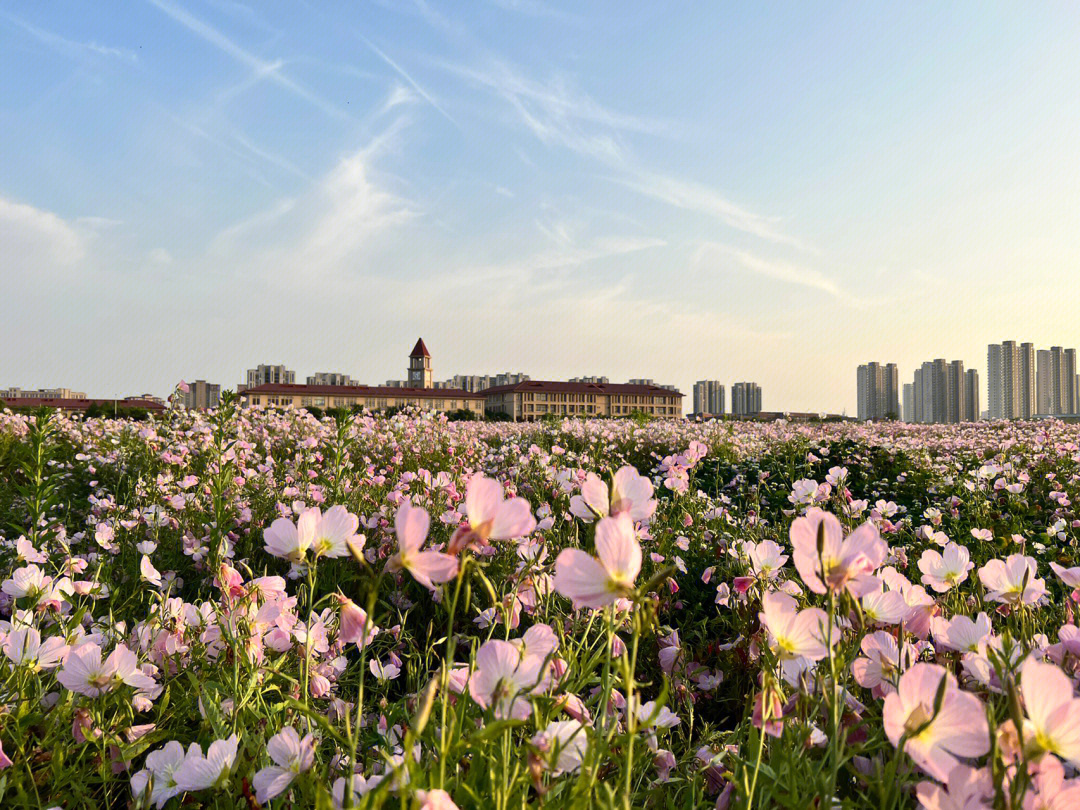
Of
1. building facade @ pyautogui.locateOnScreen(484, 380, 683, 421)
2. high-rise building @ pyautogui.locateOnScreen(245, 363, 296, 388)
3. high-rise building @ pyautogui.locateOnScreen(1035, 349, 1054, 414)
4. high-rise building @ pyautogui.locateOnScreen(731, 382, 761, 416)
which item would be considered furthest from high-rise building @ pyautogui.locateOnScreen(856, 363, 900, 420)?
high-rise building @ pyautogui.locateOnScreen(245, 363, 296, 388)

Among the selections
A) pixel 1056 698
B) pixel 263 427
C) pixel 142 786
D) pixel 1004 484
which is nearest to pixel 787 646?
pixel 1056 698

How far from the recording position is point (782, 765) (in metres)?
1.02

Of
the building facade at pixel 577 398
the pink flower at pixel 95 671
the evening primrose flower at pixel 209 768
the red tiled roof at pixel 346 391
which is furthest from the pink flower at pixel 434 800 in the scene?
the building facade at pixel 577 398

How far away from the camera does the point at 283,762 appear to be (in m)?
0.95

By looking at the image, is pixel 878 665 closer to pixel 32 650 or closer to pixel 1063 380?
pixel 32 650

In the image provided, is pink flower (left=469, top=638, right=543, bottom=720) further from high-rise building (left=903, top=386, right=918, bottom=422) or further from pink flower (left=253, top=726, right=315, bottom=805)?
high-rise building (left=903, top=386, right=918, bottom=422)

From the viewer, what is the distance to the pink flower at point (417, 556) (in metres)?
→ 0.66

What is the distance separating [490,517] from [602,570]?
0.46 feet

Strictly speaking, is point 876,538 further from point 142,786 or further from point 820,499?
point 820,499

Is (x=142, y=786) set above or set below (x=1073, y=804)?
below

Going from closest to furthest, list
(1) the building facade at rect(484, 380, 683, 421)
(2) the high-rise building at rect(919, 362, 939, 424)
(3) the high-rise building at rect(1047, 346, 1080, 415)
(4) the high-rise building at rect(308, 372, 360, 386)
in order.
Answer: (3) the high-rise building at rect(1047, 346, 1080, 415) → (2) the high-rise building at rect(919, 362, 939, 424) → (1) the building facade at rect(484, 380, 683, 421) → (4) the high-rise building at rect(308, 372, 360, 386)

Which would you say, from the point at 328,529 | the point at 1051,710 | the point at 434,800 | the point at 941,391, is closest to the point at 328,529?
the point at 328,529

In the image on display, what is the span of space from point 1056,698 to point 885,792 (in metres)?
0.21

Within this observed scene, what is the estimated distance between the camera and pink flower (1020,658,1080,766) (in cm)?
65
